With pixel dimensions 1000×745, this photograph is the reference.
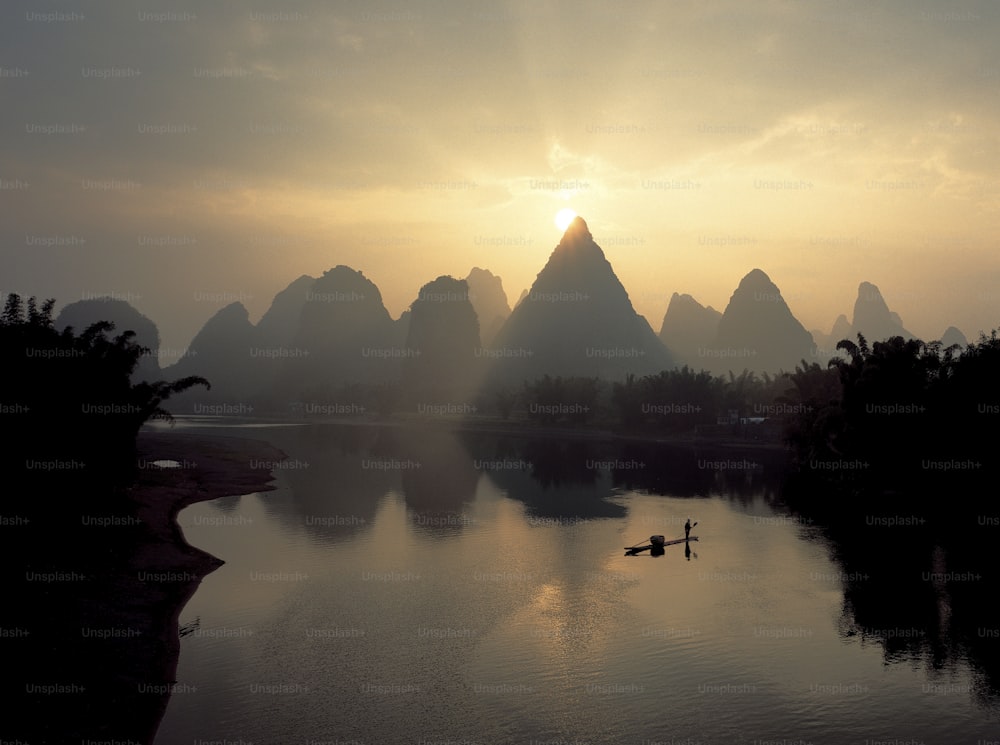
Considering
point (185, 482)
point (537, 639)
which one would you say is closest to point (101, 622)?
point (537, 639)

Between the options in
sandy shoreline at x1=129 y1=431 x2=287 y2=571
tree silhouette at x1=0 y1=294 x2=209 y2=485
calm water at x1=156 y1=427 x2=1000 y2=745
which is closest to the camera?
calm water at x1=156 y1=427 x2=1000 y2=745

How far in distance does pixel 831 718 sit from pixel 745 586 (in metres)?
12.1

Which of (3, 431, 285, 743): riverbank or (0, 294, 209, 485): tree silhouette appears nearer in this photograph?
(3, 431, 285, 743): riverbank

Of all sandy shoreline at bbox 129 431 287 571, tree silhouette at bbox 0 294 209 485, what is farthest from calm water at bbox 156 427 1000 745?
tree silhouette at bbox 0 294 209 485

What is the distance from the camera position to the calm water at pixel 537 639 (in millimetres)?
18266

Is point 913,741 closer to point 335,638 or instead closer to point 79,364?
point 335,638

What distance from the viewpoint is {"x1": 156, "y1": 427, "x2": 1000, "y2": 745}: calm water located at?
18.3 m

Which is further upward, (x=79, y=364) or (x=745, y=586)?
(x=79, y=364)

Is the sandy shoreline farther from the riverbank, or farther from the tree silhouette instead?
the tree silhouette

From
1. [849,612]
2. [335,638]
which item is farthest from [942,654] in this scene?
[335,638]

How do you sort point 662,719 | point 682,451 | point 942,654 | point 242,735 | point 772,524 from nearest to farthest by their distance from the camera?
point 242,735 < point 662,719 < point 942,654 < point 772,524 < point 682,451

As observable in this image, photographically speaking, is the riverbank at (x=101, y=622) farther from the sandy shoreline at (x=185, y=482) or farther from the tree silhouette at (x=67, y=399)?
the tree silhouette at (x=67, y=399)

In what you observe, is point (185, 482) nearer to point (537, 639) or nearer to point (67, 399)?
point (67, 399)

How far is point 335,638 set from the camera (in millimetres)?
23906
